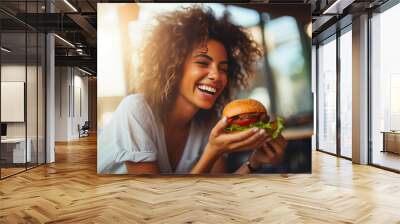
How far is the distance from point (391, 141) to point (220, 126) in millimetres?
3547

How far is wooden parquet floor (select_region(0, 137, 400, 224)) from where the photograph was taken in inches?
159

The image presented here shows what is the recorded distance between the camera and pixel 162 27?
6.54 metres

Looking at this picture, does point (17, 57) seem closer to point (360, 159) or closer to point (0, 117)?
point (0, 117)

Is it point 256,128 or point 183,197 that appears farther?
point 256,128

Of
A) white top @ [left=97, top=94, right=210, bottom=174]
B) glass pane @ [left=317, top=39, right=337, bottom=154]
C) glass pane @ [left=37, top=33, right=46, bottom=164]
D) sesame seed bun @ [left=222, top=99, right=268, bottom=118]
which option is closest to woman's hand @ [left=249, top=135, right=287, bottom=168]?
sesame seed bun @ [left=222, top=99, right=268, bottom=118]

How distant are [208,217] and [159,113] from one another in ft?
9.10

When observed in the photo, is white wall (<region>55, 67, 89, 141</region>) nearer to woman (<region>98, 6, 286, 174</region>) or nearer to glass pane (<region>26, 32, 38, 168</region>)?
glass pane (<region>26, 32, 38, 168</region>)

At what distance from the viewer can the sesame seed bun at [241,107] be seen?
651cm

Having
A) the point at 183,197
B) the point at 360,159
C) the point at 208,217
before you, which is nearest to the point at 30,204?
the point at 183,197

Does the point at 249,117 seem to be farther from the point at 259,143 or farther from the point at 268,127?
the point at 259,143

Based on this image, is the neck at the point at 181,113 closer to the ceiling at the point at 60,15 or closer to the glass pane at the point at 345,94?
the ceiling at the point at 60,15

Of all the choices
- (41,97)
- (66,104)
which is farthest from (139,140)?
(66,104)

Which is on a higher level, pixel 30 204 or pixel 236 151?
pixel 236 151

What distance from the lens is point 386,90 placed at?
7.68 meters
